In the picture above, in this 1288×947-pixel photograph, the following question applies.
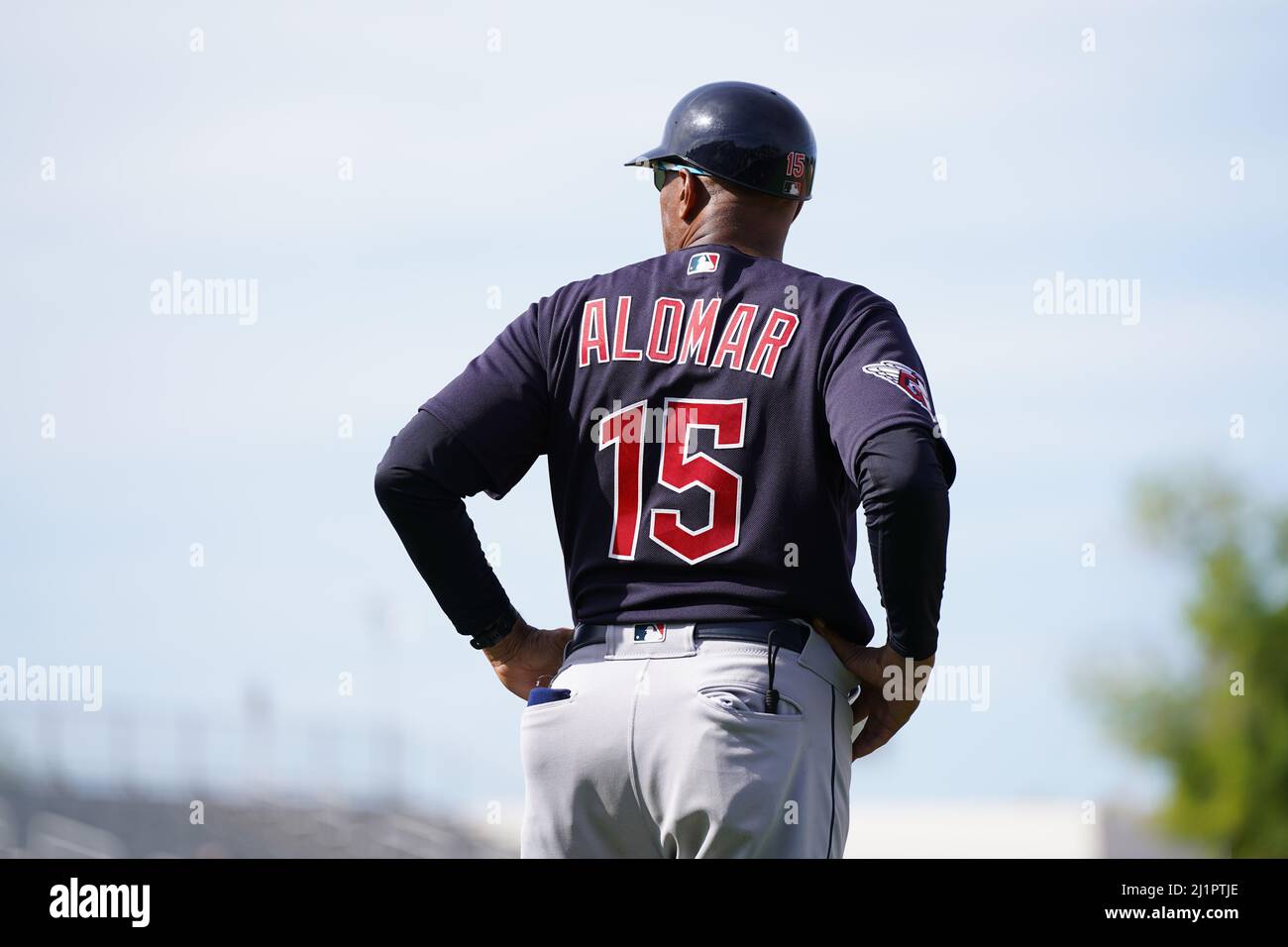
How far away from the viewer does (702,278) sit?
4.30 m

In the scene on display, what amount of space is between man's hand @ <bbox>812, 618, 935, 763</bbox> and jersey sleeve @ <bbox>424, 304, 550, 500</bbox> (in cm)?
94

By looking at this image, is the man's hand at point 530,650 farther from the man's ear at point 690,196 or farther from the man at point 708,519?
the man's ear at point 690,196

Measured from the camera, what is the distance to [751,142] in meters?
4.47

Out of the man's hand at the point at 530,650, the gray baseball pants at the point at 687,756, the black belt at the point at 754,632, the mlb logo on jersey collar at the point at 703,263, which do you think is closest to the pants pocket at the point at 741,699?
the gray baseball pants at the point at 687,756

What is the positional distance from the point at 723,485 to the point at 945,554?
58cm

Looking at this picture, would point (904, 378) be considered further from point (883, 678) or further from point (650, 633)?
point (650, 633)

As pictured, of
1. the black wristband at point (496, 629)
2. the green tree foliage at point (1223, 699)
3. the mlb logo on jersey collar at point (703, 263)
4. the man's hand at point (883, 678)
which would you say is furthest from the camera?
the green tree foliage at point (1223, 699)

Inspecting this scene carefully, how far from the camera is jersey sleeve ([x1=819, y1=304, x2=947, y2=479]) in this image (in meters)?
3.91

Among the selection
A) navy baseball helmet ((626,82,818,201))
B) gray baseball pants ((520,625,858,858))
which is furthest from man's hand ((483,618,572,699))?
navy baseball helmet ((626,82,818,201))

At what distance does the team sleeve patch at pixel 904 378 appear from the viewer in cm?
399

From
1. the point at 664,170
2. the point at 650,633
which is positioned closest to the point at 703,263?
the point at 664,170

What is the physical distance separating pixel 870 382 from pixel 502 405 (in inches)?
39.3
